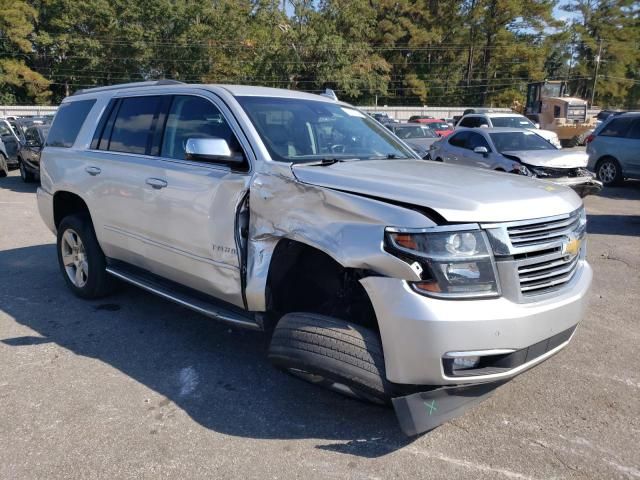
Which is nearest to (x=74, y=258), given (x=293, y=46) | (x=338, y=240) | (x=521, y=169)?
(x=338, y=240)

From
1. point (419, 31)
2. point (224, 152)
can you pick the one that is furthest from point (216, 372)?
point (419, 31)

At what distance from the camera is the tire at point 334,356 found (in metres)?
2.80

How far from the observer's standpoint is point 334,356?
2.88 metres

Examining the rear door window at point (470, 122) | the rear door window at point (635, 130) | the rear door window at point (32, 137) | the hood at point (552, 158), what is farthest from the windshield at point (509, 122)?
the rear door window at point (32, 137)

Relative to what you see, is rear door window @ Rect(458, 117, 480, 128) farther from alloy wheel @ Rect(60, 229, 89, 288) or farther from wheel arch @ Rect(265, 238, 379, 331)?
wheel arch @ Rect(265, 238, 379, 331)

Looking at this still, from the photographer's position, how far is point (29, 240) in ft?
26.3

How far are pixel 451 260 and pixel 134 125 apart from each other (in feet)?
10.4

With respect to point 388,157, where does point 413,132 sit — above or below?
below

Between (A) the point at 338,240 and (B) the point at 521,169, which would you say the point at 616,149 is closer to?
(B) the point at 521,169

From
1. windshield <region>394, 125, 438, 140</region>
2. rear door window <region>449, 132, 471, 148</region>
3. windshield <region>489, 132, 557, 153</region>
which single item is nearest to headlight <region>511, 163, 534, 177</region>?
windshield <region>489, 132, 557, 153</region>

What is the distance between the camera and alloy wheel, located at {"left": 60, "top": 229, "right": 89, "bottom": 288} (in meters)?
5.25

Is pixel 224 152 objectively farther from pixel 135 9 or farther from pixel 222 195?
pixel 135 9

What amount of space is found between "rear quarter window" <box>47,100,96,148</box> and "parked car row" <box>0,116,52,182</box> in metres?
7.10

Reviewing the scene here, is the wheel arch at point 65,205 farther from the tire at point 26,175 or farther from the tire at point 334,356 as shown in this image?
the tire at point 26,175
